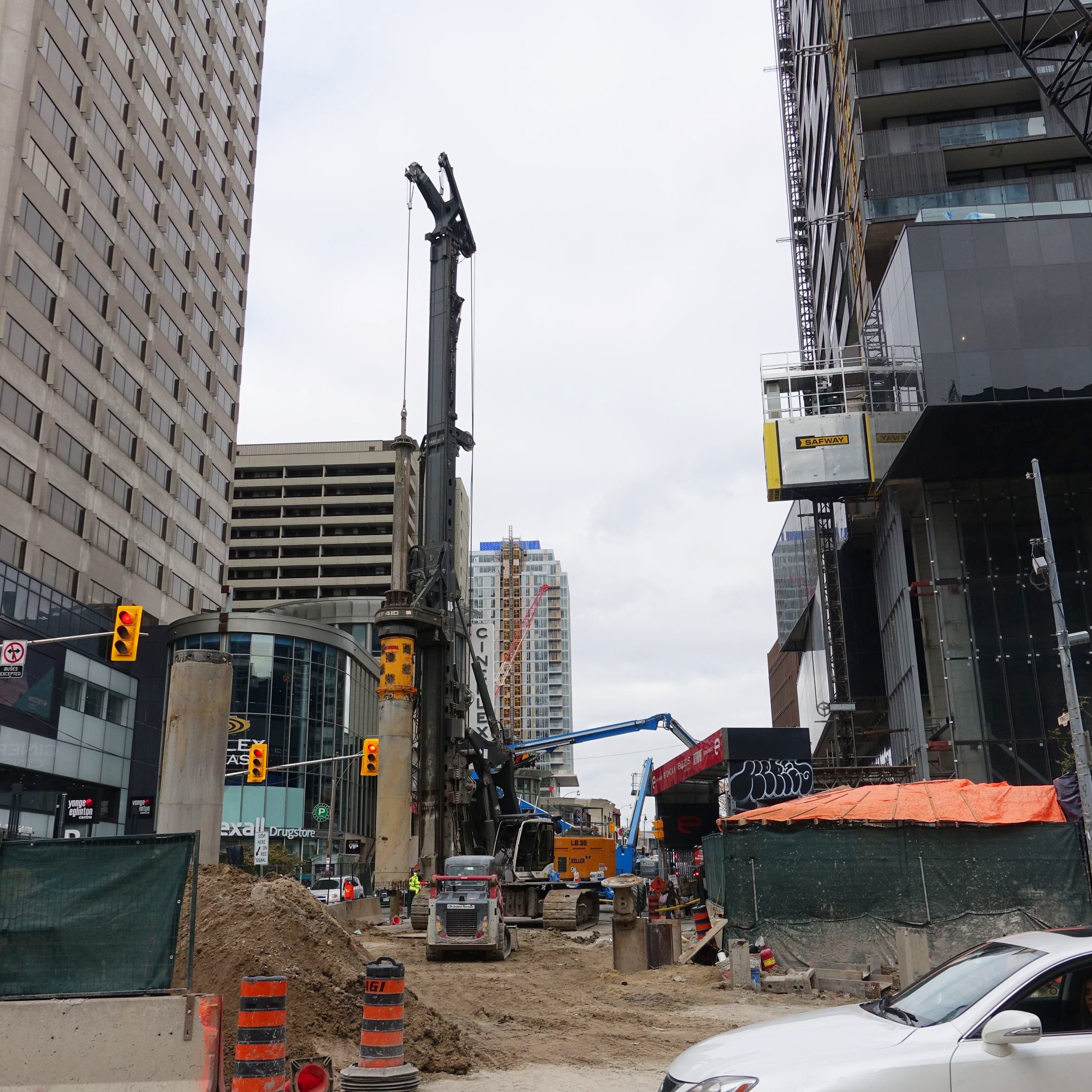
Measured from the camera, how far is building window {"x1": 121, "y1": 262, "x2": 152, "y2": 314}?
59569 mm

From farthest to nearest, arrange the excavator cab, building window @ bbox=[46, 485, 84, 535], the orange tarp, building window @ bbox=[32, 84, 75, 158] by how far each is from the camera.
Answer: building window @ bbox=[46, 485, 84, 535]
building window @ bbox=[32, 84, 75, 158]
the excavator cab
the orange tarp

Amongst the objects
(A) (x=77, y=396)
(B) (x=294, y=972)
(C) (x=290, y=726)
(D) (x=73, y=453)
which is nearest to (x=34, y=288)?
(A) (x=77, y=396)

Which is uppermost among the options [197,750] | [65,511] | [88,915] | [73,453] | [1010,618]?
[73,453]

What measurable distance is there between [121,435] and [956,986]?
191ft

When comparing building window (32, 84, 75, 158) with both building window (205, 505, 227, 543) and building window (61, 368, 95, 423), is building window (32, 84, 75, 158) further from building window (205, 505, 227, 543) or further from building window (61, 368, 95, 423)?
building window (205, 505, 227, 543)

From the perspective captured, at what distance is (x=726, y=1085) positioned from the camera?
6047 mm

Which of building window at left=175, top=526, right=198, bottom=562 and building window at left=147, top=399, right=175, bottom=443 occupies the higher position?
building window at left=147, top=399, right=175, bottom=443

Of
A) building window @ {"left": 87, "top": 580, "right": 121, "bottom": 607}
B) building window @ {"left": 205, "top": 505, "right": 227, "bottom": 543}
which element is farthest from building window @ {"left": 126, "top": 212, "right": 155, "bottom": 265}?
building window @ {"left": 87, "top": 580, "right": 121, "bottom": 607}

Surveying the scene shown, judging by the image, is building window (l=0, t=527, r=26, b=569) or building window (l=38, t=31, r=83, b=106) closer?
building window (l=0, t=527, r=26, b=569)

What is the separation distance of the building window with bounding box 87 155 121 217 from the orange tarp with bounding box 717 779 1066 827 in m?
49.5

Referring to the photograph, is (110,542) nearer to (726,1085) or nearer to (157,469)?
(157,469)

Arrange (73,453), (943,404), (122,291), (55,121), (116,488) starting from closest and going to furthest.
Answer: (943,404)
(55,121)
(73,453)
(116,488)
(122,291)

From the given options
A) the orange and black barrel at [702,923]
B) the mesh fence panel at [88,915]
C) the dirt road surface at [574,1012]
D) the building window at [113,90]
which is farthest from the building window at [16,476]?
the mesh fence panel at [88,915]

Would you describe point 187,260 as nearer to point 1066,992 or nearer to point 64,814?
point 64,814
